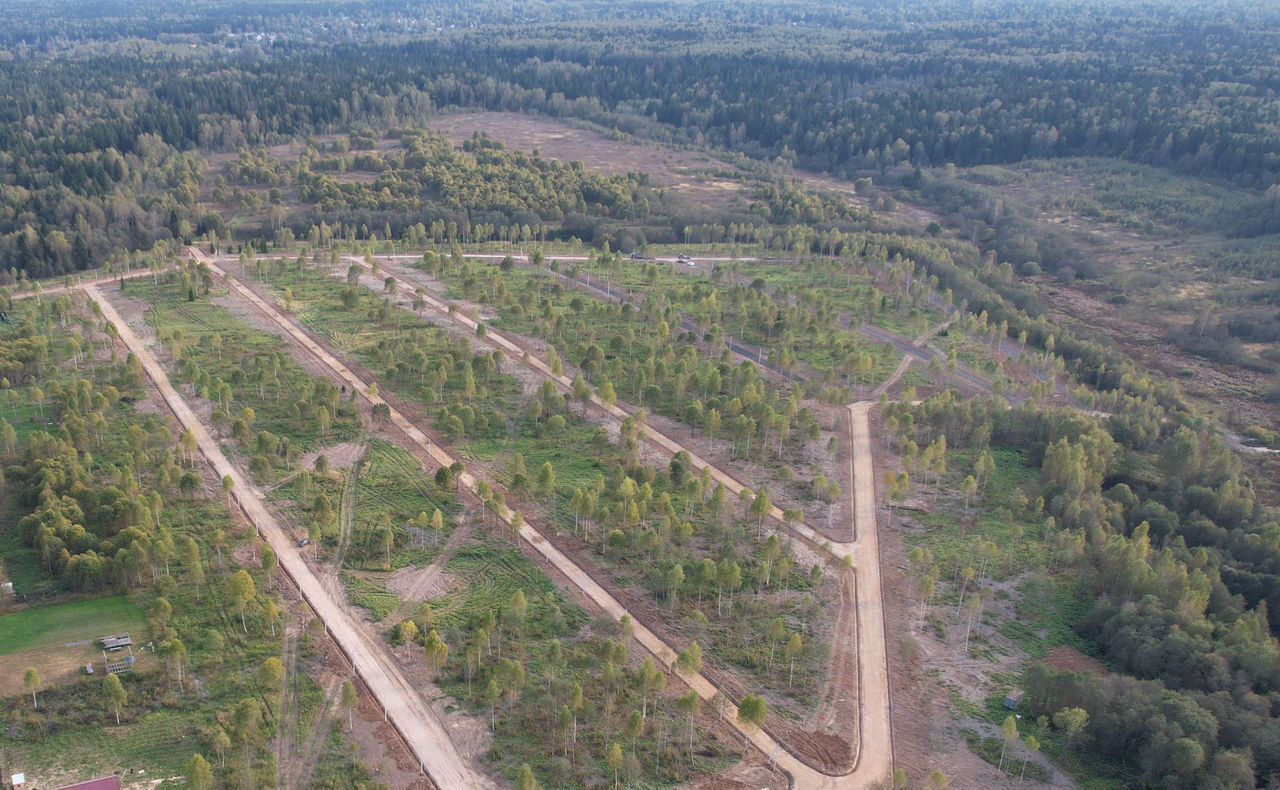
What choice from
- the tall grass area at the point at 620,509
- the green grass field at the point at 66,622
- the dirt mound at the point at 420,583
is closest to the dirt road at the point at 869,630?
the tall grass area at the point at 620,509

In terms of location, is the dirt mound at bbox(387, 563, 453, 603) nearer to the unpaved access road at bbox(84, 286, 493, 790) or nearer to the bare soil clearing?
the unpaved access road at bbox(84, 286, 493, 790)

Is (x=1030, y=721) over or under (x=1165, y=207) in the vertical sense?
under

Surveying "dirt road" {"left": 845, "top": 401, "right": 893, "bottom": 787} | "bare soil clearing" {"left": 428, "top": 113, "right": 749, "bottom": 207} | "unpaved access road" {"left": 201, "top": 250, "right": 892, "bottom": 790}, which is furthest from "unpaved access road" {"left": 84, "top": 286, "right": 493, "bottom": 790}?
"bare soil clearing" {"left": 428, "top": 113, "right": 749, "bottom": 207}

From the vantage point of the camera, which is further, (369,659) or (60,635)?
(60,635)

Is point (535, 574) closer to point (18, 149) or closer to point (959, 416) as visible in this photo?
point (959, 416)

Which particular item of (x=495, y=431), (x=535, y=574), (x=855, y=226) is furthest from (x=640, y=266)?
(x=535, y=574)

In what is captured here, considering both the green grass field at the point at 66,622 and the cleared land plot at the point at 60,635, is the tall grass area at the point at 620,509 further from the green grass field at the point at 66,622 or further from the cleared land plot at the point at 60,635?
the cleared land plot at the point at 60,635

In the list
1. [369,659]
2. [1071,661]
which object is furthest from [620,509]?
[1071,661]

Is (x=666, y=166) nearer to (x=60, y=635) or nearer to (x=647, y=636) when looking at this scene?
(x=647, y=636)
